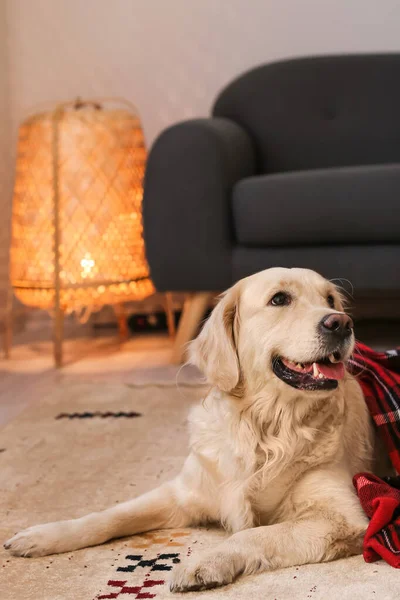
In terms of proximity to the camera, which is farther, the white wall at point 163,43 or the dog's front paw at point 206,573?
the white wall at point 163,43

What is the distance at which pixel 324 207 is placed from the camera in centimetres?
287

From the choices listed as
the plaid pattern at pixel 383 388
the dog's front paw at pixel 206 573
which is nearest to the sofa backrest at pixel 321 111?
the plaid pattern at pixel 383 388

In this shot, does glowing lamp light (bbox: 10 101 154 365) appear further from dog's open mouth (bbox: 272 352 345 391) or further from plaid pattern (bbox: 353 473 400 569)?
plaid pattern (bbox: 353 473 400 569)

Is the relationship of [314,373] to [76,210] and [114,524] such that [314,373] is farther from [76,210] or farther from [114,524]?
[76,210]

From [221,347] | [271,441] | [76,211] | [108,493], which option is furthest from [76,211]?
[271,441]

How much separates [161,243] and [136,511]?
5.63 ft

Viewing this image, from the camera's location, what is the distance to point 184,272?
3102 mm

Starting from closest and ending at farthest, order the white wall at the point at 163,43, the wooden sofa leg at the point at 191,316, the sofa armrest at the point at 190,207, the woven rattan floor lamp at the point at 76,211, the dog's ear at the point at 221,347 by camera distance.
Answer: the dog's ear at the point at 221,347
the sofa armrest at the point at 190,207
the wooden sofa leg at the point at 191,316
the woven rattan floor lamp at the point at 76,211
the white wall at the point at 163,43

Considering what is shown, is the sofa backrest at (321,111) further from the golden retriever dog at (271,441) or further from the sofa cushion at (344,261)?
the golden retriever dog at (271,441)

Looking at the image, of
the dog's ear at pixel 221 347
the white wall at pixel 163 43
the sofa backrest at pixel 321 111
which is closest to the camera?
the dog's ear at pixel 221 347

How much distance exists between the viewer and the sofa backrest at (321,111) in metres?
3.73

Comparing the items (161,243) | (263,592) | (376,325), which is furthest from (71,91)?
(263,592)

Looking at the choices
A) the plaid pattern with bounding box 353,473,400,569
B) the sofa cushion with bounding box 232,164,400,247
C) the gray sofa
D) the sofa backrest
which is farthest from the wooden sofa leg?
the plaid pattern with bounding box 353,473,400,569

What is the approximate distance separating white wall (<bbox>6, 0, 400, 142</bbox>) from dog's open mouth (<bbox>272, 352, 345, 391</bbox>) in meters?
2.93
